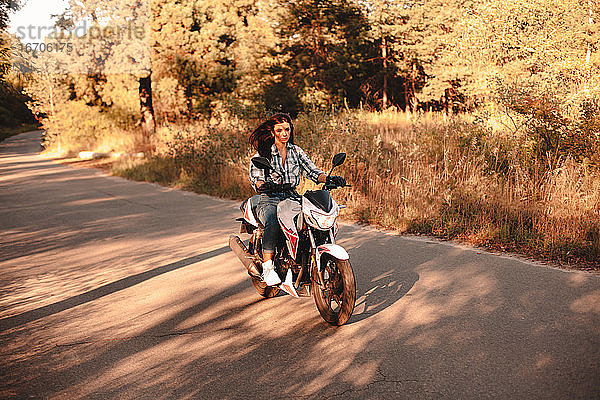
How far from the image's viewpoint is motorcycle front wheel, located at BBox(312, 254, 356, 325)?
489 cm

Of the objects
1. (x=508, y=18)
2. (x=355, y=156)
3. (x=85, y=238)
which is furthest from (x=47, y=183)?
(x=508, y=18)

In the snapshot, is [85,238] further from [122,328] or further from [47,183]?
[47,183]

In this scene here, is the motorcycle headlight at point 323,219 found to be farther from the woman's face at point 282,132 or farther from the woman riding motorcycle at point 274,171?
the woman's face at point 282,132

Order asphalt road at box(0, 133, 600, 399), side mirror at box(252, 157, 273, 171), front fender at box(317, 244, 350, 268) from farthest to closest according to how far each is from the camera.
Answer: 1. side mirror at box(252, 157, 273, 171)
2. front fender at box(317, 244, 350, 268)
3. asphalt road at box(0, 133, 600, 399)

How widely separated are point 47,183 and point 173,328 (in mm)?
15474

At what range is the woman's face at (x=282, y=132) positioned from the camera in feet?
18.9

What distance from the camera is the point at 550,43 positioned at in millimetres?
18781

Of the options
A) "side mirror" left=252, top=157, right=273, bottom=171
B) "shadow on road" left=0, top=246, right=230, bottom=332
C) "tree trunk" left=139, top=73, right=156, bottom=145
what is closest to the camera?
"side mirror" left=252, top=157, right=273, bottom=171

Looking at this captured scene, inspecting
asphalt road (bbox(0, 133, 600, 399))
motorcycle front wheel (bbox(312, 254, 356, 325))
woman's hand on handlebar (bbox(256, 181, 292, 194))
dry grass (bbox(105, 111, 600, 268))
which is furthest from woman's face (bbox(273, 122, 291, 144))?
dry grass (bbox(105, 111, 600, 268))

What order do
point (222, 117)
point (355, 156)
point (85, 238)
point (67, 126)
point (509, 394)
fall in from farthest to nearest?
point (67, 126) < point (222, 117) < point (355, 156) < point (85, 238) < point (509, 394)

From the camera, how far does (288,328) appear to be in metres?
5.12

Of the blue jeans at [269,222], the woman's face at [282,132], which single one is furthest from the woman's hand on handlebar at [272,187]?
the woman's face at [282,132]

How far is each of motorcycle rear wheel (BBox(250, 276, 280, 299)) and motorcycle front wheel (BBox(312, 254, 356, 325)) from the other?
94cm

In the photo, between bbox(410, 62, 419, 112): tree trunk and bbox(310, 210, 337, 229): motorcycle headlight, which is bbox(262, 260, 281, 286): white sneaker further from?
bbox(410, 62, 419, 112): tree trunk
